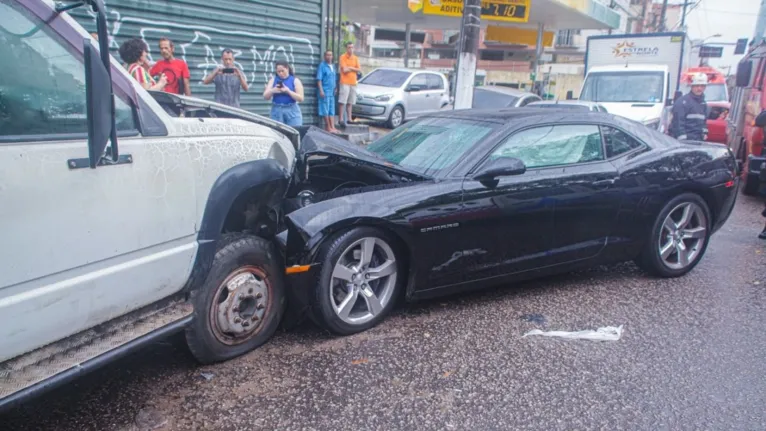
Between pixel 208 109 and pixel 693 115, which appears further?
pixel 693 115

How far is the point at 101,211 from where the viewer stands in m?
2.45

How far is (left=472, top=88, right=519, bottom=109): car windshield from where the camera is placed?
1277 cm

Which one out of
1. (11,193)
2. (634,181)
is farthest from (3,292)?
(634,181)

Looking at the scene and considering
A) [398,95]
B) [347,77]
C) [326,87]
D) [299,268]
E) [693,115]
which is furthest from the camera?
[398,95]

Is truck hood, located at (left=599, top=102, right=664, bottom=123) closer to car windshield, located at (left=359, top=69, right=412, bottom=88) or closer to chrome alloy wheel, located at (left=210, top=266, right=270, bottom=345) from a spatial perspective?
car windshield, located at (left=359, top=69, right=412, bottom=88)

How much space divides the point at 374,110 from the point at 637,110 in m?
6.42

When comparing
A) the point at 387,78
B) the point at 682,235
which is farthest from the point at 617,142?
the point at 387,78

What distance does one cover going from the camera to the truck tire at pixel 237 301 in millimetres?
3148

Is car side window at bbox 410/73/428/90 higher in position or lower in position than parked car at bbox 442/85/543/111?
higher

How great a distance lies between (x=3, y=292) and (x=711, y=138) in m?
14.1

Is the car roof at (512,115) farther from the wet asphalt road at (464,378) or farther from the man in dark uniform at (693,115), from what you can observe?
the man in dark uniform at (693,115)

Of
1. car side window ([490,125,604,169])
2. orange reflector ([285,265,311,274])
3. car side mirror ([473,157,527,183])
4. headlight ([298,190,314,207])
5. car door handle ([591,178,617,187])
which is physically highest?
car side window ([490,125,604,169])

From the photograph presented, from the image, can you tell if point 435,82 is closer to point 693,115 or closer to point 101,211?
point 693,115

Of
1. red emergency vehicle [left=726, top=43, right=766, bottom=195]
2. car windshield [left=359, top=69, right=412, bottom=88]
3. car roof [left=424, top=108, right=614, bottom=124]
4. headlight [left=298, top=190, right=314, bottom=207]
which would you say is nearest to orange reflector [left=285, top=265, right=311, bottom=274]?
headlight [left=298, top=190, right=314, bottom=207]
